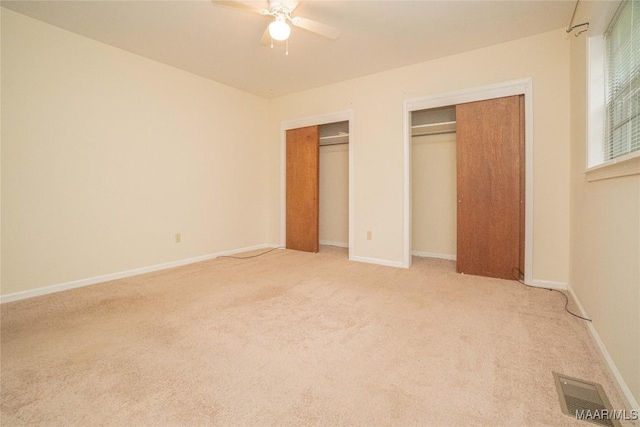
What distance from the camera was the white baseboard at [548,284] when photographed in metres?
2.83

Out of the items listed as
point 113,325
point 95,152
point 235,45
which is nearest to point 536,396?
point 113,325

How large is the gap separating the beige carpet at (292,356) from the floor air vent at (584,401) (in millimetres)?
41

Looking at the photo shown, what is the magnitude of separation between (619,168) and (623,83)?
688 millimetres

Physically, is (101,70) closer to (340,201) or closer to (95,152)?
(95,152)

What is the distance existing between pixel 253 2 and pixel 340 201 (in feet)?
10.8

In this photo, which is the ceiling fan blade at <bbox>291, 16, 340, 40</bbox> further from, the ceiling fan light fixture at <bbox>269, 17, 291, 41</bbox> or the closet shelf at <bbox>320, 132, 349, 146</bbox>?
the closet shelf at <bbox>320, 132, 349, 146</bbox>

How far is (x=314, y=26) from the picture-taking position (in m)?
2.38

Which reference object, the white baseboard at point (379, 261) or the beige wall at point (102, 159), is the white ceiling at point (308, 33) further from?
the white baseboard at point (379, 261)

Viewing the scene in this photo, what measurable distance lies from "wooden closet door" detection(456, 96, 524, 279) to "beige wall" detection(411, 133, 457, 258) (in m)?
0.76

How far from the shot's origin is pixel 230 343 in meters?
1.82

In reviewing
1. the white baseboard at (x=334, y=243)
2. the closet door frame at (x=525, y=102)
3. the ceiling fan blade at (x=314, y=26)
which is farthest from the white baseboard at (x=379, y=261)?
the ceiling fan blade at (x=314, y=26)

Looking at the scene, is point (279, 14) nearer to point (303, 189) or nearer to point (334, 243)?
point (303, 189)

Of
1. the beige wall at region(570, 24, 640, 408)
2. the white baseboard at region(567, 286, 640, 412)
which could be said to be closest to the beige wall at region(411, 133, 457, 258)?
the beige wall at region(570, 24, 640, 408)

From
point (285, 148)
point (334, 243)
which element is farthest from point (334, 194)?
point (285, 148)
